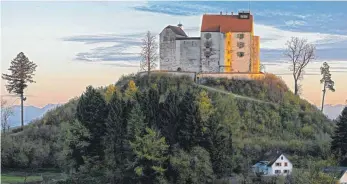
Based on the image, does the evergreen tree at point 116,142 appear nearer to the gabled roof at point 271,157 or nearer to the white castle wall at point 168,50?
the gabled roof at point 271,157

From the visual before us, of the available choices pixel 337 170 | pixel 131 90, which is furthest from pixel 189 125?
pixel 131 90

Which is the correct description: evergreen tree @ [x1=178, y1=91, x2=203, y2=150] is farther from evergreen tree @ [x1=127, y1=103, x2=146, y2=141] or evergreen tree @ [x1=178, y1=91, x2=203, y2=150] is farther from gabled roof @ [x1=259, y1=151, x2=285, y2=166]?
gabled roof @ [x1=259, y1=151, x2=285, y2=166]

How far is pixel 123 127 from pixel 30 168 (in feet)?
43.9

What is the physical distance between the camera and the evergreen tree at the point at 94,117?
154 ft

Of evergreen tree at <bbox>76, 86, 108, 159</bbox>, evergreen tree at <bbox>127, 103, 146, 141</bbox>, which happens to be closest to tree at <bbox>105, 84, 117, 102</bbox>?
evergreen tree at <bbox>76, 86, 108, 159</bbox>

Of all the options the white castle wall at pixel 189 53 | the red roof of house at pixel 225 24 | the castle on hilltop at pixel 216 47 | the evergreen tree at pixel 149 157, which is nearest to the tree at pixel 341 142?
the evergreen tree at pixel 149 157

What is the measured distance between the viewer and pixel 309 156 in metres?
48.8

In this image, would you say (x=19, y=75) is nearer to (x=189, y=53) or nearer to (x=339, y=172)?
(x=189, y=53)

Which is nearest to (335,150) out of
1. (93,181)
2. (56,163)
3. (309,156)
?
(309,156)

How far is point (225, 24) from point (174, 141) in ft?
71.1

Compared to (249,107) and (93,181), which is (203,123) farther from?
(249,107)

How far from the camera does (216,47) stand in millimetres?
62438

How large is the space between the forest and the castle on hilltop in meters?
5.81

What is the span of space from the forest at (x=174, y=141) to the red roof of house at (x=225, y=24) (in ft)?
25.9
